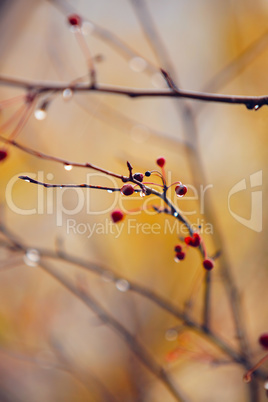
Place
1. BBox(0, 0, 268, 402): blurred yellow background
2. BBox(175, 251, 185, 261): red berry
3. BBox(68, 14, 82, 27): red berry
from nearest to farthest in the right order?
BBox(175, 251, 185, 261): red berry, BBox(68, 14, 82, 27): red berry, BBox(0, 0, 268, 402): blurred yellow background

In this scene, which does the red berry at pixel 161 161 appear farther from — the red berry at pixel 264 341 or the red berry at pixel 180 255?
the red berry at pixel 264 341

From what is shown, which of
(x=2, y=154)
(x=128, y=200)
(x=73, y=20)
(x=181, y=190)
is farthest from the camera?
(x=128, y=200)

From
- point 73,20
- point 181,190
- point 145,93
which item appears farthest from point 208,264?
point 73,20

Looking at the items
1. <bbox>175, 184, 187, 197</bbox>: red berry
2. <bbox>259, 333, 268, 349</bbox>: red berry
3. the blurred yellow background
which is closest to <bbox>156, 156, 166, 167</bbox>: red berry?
<bbox>175, 184, 187, 197</bbox>: red berry

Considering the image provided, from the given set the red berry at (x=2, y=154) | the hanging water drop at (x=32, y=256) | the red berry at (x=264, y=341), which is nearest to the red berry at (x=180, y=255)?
the red berry at (x=264, y=341)

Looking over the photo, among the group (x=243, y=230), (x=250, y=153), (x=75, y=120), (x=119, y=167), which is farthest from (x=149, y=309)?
(x=75, y=120)

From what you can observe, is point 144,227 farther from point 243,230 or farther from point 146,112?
point 146,112

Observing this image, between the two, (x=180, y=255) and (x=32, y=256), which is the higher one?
(x=32, y=256)

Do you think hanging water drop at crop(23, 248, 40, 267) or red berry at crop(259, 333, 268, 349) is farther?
hanging water drop at crop(23, 248, 40, 267)

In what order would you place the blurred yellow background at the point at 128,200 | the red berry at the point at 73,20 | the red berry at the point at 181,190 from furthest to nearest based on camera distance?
1. the blurred yellow background at the point at 128,200
2. the red berry at the point at 73,20
3. the red berry at the point at 181,190

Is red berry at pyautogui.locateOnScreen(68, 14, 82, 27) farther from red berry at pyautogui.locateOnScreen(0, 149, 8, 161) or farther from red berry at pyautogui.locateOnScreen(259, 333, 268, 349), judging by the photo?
red berry at pyautogui.locateOnScreen(259, 333, 268, 349)

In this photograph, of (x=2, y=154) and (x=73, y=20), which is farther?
(x=73, y=20)

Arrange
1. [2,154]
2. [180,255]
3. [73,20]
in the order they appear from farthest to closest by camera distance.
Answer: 1. [73,20]
2. [2,154]
3. [180,255]

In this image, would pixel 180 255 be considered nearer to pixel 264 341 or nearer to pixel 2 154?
pixel 264 341
